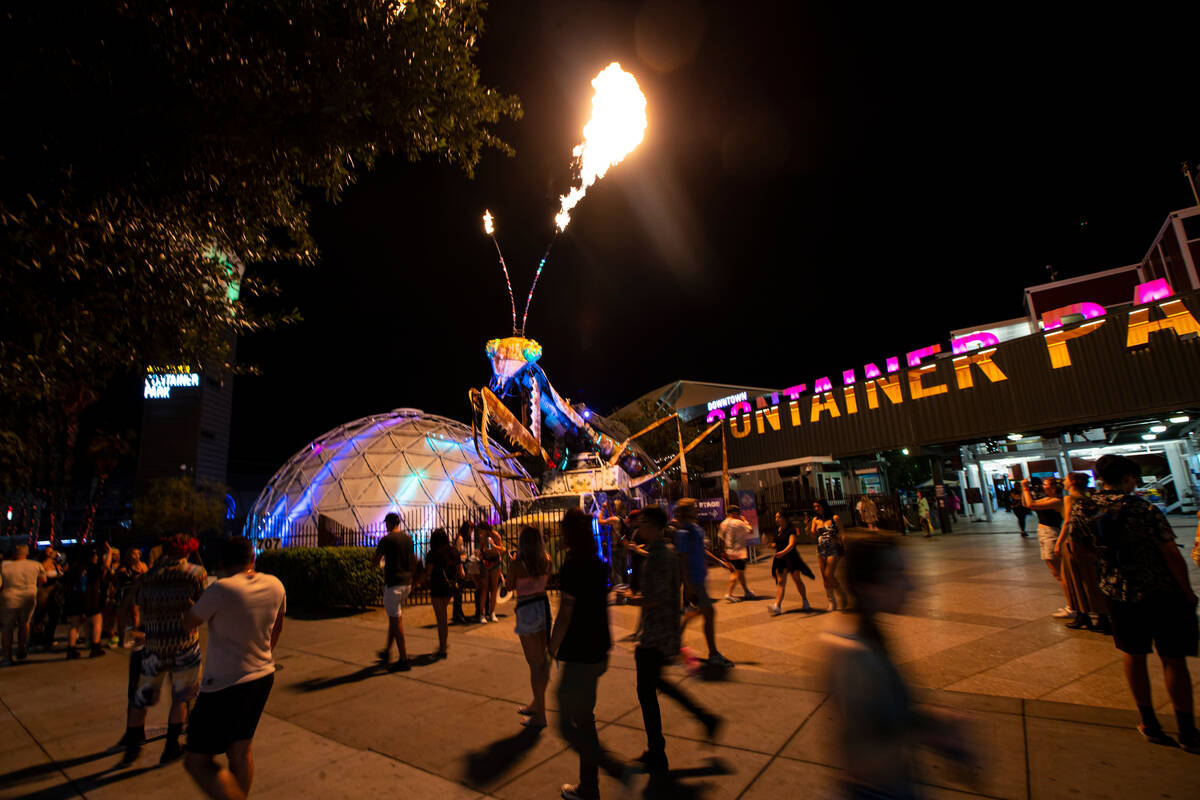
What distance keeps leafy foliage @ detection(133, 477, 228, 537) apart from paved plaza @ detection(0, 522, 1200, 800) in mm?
40309

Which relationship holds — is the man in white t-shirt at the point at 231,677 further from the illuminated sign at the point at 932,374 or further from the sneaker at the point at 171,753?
the illuminated sign at the point at 932,374

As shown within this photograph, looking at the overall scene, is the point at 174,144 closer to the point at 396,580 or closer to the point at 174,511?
the point at 396,580

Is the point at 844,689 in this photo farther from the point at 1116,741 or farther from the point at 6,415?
the point at 6,415

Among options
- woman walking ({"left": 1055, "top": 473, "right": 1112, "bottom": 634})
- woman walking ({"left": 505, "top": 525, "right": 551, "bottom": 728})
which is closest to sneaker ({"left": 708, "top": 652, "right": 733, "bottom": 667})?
woman walking ({"left": 505, "top": 525, "right": 551, "bottom": 728})

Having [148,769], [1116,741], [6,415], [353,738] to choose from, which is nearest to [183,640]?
[148,769]

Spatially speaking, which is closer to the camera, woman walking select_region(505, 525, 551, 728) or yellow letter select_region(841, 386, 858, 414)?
woman walking select_region(505, 525, 551, 728)

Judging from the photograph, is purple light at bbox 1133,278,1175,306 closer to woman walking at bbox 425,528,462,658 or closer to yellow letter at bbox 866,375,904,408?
yellow letter at bbox 866,375,904,408

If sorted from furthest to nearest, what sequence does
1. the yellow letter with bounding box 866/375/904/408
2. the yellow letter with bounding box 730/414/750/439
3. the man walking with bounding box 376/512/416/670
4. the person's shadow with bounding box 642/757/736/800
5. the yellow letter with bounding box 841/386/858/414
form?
the yellow letter with bounding box 730/414/750/439 → the yellow letter with bounding box 841/386/858/414 → the yellow letter with bounding box 866/375/904/408 → the man walking with bounding box 376/512/416/670 → the person's shadow with bounding box 642/757/736/800

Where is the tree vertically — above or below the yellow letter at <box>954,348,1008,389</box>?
below

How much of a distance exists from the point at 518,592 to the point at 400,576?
2.81 m

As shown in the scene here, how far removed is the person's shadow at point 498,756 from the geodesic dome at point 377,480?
15.1 meters

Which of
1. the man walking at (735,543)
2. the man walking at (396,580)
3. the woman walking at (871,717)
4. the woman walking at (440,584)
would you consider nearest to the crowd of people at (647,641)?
the woman walking at (871,717)

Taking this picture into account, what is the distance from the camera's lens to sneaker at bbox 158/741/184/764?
4.25 m

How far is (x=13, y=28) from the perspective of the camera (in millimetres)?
3883
